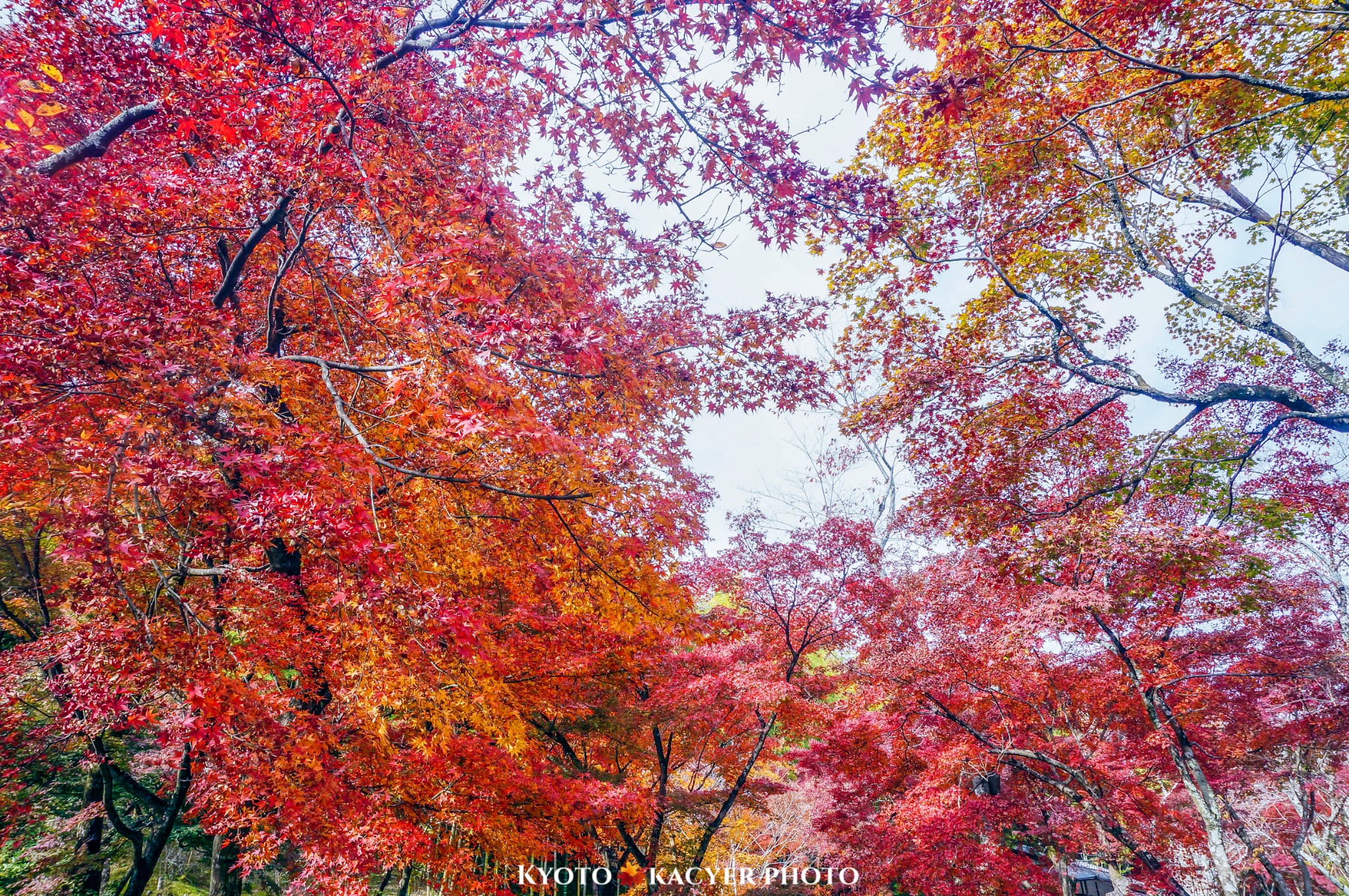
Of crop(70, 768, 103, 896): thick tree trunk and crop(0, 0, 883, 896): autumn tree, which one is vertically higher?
crop(0, 0, 883, 896): autumn tree

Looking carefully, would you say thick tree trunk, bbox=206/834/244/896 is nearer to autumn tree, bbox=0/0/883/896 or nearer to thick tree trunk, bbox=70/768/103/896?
autumn tree, bbox=0/0/883/896

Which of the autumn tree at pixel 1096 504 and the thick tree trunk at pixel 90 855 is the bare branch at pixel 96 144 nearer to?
the autumn tree at pixel 1096 504

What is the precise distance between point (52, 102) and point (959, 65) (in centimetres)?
544

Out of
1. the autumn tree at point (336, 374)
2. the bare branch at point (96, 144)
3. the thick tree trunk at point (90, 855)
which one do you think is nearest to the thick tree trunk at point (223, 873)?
the autumn tree at point (336, 374)

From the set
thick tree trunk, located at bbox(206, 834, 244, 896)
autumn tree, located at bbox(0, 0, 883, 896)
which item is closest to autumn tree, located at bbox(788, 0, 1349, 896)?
autumn tree, located at bbox(0, 0, 883, 896)

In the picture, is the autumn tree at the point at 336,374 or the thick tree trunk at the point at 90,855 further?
the thick tree trunk at the point at 90,855

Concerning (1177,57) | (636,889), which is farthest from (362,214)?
(636,889)

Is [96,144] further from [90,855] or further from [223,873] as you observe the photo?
[90,855]

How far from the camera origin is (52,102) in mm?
3352

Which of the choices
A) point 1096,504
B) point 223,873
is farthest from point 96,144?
point 1096,504

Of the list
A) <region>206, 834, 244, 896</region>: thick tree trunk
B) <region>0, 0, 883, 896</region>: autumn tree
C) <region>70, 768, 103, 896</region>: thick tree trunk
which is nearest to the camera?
<region>0, 0, 883, 896</region>: autumn tree

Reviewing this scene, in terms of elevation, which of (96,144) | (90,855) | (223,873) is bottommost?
(90,855)

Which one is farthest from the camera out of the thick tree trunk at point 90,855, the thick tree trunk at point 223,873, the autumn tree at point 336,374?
the thick tree trunk at point 90,855

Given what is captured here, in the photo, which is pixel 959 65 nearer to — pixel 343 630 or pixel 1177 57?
pixel 1177 57
